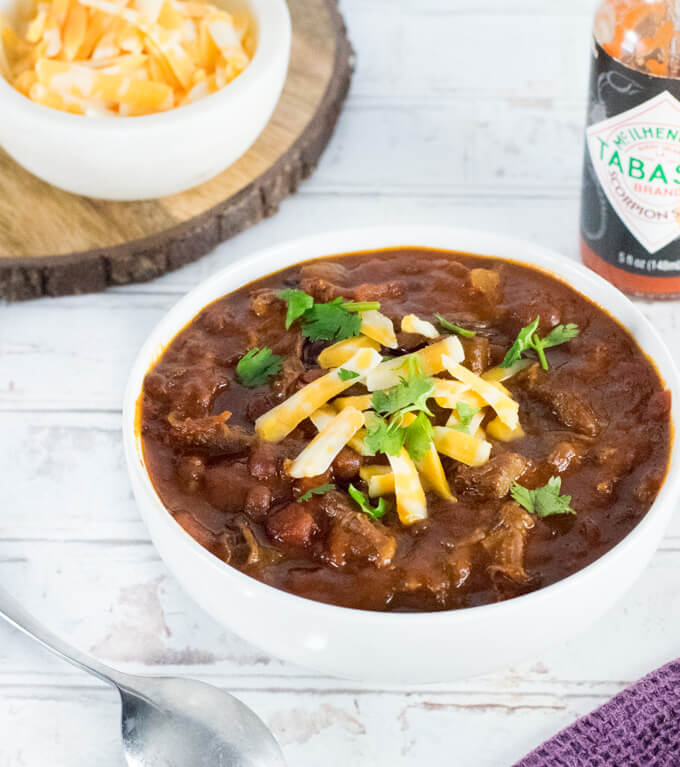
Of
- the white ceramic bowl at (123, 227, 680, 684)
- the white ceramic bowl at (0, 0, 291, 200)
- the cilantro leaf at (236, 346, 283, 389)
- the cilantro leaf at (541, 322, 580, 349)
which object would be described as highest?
the white ceramic bowl at (0, 0, 291, 200)

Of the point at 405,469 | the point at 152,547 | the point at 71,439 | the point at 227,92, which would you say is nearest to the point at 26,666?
the point at 152,547

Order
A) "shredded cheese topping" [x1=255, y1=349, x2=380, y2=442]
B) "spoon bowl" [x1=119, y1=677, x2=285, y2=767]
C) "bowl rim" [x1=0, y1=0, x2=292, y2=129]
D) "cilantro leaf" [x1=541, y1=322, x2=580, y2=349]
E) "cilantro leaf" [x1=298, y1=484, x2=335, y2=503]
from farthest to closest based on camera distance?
"bowl rim" [x1=0, y1=0, x2=292, y2=129]
"cilantro leaf" [x1=541, y1=322, x2=580, y2=349]
"shredded cheese topping" [x1=255, y1=349, x2=380, y2=442]
"cilantro leaf" [x1=298, y1=484, x2=335, y2=503]
"spoon bowl" [x1=119, y1=677, x2=285, y2=767]

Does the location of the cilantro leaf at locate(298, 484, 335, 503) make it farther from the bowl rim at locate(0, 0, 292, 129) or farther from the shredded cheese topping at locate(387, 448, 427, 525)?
the bowl rim at locate(0, 0, 292, 129)

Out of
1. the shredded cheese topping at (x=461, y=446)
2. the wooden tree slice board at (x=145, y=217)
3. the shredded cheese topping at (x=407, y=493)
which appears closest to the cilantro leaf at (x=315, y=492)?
the shredded cheese topping at (x=407, y=493)

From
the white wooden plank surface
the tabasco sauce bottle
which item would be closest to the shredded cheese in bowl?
the white wooden plank surface

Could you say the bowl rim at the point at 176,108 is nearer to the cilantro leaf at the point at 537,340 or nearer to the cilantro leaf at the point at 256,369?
the cilantro leaf at the point at 256,369
